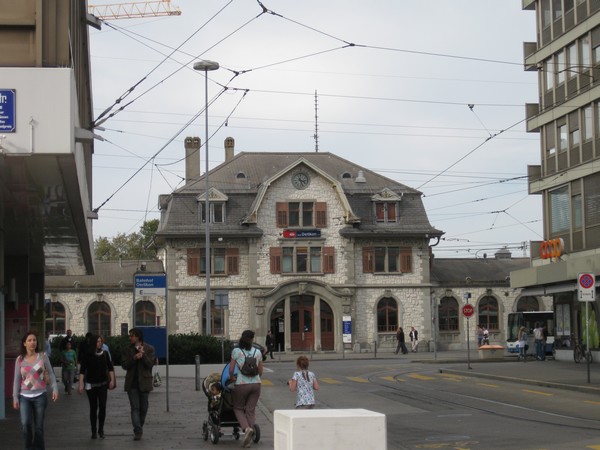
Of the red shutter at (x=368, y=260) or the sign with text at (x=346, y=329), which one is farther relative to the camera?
the red shutter at (x=368, y=260)

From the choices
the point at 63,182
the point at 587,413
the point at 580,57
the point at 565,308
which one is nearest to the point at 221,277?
the point at 565,308

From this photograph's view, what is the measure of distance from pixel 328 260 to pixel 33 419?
5631 centimetres

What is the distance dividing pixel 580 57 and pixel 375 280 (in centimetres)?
3058

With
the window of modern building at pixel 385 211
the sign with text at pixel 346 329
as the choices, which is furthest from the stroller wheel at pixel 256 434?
the window of modern building at pixel 385 211

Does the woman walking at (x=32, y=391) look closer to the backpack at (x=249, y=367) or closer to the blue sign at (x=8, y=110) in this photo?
the blue sign at (x=8, y=110)

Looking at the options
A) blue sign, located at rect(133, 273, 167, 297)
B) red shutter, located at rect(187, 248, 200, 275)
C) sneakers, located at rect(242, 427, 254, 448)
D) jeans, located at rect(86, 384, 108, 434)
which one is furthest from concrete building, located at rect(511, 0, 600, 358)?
sneakers, located at rect(242, 427, 254, 448)

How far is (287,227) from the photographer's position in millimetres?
69750

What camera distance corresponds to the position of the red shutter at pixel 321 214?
70.1m

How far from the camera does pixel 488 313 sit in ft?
237

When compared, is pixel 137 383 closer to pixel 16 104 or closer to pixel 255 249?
pixel 16 104

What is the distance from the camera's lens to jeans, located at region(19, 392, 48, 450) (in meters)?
13.6

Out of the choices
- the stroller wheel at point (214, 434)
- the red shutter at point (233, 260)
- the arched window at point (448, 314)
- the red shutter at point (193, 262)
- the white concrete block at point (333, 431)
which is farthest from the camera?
the arched window at point (448, 314)

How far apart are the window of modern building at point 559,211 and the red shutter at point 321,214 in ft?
84.0

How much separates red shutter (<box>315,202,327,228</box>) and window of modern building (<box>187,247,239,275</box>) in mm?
5509
